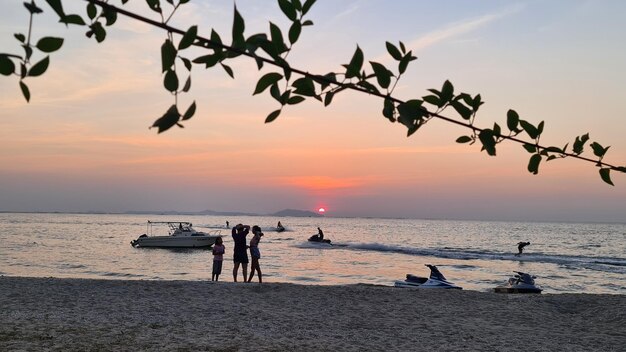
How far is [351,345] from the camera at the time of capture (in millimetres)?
9227

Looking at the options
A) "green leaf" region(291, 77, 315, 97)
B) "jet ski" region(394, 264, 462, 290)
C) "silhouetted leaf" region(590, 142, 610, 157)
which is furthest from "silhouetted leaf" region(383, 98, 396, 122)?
"jet ski" region(394, 264, 462, 290)

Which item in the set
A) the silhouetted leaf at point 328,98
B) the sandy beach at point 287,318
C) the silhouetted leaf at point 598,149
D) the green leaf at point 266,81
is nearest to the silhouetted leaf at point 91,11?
the green leaf at point 266,81

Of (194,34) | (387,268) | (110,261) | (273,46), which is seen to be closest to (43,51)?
(194,34)

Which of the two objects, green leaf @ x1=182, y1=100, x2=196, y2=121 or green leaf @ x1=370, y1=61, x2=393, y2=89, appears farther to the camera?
green leaf @ x1=370, y1=61, x2=393, y2=89

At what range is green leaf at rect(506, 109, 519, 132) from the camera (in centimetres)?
163

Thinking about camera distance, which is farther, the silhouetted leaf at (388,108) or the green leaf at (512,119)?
the green leaf at (512,119)

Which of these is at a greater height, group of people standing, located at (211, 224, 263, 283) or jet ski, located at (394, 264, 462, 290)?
group of people standing, located at (211, 224, 263, 283)

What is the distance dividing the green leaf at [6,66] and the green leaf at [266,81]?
552 mm

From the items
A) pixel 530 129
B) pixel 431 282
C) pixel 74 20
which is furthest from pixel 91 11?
pixel 431 282

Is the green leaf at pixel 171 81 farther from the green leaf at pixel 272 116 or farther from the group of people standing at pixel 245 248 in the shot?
the group of people standing at pixel 245 248

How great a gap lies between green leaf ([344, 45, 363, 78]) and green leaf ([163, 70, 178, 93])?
17.9 inches

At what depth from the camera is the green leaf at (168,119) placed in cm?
110

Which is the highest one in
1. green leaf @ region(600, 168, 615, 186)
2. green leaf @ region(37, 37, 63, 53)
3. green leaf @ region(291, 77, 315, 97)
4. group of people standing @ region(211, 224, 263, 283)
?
green leaf @ region(37, 37, 63, 53)

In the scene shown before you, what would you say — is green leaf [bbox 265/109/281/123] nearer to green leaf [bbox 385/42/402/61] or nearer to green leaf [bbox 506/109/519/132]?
green leaf [bbox 385/42/402/61]
